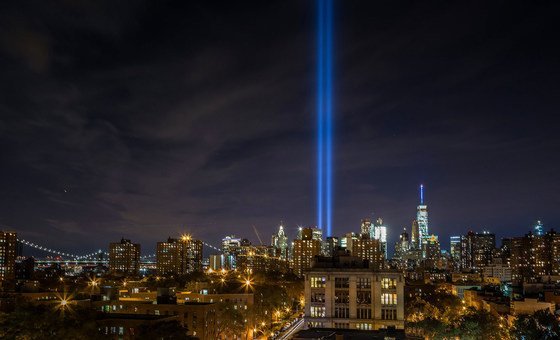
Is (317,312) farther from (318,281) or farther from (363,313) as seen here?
(363,313)

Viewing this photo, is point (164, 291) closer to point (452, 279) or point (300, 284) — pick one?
point (300, 284)

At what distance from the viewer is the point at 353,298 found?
69.4 meters

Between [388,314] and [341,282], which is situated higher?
[341,282]

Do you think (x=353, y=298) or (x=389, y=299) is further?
(x=353, y=298)

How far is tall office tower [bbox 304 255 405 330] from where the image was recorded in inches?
2687

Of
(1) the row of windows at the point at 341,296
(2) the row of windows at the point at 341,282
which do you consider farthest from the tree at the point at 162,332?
(2) the row of windows at the point at 341,282

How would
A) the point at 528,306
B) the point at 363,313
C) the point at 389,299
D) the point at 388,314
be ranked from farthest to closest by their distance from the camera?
the point at 528,306 < the point at 389,299 < the point at 363,313 < the point at 388,314

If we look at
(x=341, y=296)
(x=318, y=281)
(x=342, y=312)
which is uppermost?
(x=318, y=281)

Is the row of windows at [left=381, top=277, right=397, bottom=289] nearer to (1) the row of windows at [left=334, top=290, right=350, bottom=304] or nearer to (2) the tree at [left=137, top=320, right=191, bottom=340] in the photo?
(1) the row of windows at [left=334, top=290, right=350, bottom=304]

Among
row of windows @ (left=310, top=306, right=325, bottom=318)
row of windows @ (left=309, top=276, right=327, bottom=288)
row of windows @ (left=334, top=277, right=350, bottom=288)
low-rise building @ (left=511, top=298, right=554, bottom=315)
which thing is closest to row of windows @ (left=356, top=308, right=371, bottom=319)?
row of windows @ (left=334, top=277, right=350, bottom=288)

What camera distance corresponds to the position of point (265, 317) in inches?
3804

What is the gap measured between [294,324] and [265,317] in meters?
5.46

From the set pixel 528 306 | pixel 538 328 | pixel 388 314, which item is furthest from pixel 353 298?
pixel 528 306

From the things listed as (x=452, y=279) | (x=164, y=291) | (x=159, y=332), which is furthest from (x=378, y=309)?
(x=452, y=279)
